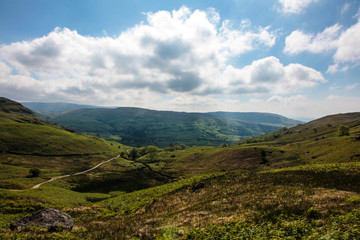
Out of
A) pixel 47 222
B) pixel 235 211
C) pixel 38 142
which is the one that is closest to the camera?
pixel 235 211

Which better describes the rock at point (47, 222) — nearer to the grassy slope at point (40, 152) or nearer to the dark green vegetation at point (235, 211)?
the dark green vegetation at point (235, 211)

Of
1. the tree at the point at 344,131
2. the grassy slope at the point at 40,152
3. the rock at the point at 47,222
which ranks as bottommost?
the grassy slope at the point at 40,152

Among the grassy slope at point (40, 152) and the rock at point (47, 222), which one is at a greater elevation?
the rock at point (47, 222)

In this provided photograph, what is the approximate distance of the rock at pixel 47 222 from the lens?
1923 centimetres

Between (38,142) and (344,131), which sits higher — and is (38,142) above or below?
below

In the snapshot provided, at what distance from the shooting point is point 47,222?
789 inches

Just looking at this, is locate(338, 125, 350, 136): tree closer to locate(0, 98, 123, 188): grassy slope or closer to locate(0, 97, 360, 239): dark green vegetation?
locate(0, 97, 360, 239): dark green vegetation

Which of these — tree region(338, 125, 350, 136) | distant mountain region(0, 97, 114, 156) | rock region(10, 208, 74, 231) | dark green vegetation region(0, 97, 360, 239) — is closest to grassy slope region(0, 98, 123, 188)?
distant mountain region(0, 97, 114, 156)

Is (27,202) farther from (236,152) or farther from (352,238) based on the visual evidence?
(236,152)

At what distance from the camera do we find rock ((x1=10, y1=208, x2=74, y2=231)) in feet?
63.1

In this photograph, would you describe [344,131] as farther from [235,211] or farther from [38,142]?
[38,142]

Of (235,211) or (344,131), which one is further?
(344,131)

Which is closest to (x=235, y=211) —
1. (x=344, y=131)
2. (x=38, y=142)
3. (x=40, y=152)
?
(x=40, y=152)

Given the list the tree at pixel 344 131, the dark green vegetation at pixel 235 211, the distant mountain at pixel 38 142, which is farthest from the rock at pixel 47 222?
the tree at pixel 344 131
